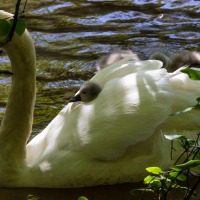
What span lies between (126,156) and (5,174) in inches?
32.6

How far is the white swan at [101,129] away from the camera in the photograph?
14.1 ft

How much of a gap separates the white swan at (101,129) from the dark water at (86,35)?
2.64 ft

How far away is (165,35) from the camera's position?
8.00m

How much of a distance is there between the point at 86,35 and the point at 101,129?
13.2 feet

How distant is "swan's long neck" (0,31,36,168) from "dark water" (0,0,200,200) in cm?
73

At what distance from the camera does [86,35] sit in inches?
323

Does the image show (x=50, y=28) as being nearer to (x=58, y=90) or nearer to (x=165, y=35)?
(x=165, y=35)

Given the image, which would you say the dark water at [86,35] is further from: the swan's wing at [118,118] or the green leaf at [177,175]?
the green leaf at [177,175]

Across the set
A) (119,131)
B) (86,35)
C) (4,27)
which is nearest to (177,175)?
(4,27)

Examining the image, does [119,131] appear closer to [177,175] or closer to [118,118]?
[118,118]

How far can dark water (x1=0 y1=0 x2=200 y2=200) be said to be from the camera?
21.4ft

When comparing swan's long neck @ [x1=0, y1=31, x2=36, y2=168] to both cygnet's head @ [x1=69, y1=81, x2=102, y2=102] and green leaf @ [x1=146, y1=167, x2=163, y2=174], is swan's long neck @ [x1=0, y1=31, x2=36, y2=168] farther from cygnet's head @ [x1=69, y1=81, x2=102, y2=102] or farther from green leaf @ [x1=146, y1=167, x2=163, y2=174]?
green leaf @ [x1=146, y1=167, x2=163, y2=174]

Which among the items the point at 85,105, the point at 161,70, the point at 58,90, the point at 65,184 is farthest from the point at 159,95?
the point at 58,90

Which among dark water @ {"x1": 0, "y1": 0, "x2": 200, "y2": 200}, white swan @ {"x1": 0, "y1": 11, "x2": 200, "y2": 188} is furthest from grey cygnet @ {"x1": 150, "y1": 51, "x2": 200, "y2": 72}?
dark water @ {"x1": 0, "y1": 0, "x2": 200, "y2": 200}
